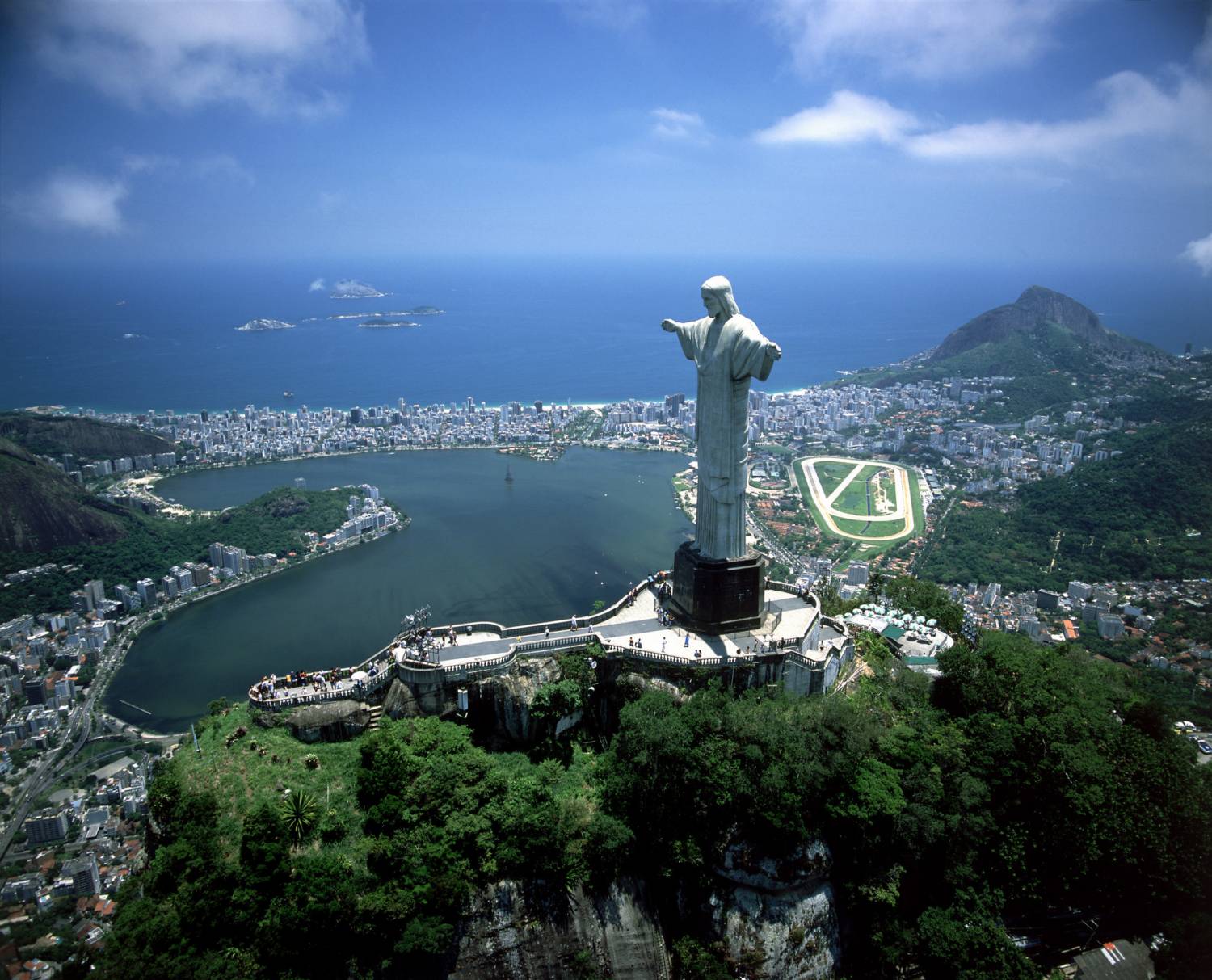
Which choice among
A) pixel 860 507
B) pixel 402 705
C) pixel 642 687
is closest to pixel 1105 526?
pixel 860 507

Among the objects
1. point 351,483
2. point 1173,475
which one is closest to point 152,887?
point 351,483

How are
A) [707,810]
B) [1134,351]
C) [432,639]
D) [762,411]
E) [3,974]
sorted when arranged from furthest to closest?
[1134,351] < [762,411] < [432,639] < [3,974] < [707,810]

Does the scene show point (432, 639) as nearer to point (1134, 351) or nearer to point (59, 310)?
point (1134, 351)

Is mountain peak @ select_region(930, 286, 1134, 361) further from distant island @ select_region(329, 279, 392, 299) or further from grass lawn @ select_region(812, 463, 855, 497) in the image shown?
distant island @ select_region(329, 279, 392, 299)

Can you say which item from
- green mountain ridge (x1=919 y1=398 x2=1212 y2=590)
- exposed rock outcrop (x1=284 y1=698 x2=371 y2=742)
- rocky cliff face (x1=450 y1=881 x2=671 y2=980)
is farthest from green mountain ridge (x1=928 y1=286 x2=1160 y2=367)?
exposed rock outcrop (x1=284 y1=698 x2=371 y2=742)

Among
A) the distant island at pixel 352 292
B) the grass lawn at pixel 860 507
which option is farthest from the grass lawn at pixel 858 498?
the distant island at pixel 352 292

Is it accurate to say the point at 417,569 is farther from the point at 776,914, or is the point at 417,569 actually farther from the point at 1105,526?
the point at 1105,526

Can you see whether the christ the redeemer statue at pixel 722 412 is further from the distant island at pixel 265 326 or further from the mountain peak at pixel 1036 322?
the distant island at pixel 265 326
